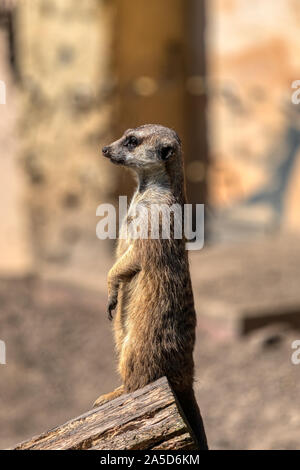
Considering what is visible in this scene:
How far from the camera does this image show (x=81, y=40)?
869 cm

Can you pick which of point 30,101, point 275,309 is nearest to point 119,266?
point 275,309

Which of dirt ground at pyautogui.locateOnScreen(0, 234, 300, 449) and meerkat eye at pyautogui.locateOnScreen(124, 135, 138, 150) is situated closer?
meerkat eye at pyautogui.locateOnScreen(124, 135, 138, 150)

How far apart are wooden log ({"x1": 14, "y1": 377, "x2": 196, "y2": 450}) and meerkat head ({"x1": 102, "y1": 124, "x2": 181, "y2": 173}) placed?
2.43 ft

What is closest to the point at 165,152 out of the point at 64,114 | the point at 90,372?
the point at 90,372

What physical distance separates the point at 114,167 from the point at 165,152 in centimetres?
577

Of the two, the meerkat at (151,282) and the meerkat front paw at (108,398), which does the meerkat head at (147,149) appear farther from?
the meerkat front paw at (108,398)

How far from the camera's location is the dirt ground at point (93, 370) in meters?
4.88

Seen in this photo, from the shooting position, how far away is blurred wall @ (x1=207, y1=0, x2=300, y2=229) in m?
9.19

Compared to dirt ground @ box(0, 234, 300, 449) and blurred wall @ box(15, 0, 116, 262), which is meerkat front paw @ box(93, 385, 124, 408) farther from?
blurred wall @ box(15, 0, 116, 262)

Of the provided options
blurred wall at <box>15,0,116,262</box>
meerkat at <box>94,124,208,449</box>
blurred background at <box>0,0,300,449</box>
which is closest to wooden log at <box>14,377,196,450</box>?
meerkat at <box>94,124,208,449</box>

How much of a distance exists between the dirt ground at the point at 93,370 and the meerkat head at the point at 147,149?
2.08 meters

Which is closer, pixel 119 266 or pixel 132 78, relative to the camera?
pixel 119 266

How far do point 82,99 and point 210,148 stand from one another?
1888 mm

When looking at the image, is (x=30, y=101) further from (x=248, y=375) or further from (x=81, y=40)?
(x=248, y=375)
